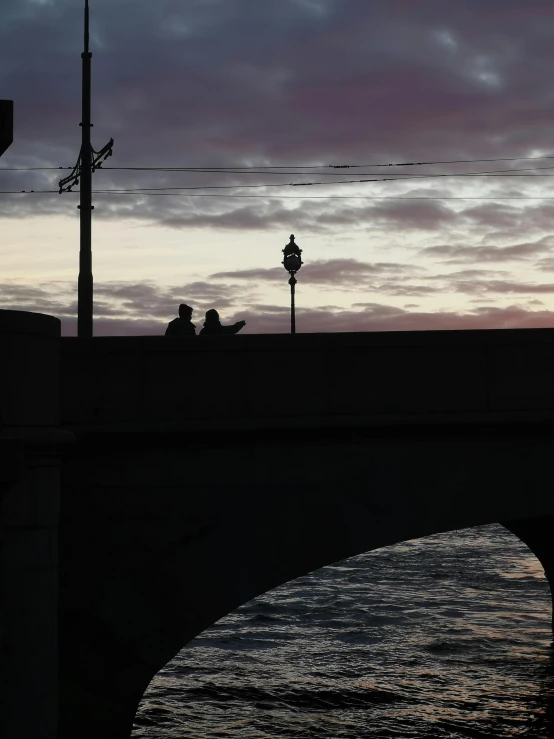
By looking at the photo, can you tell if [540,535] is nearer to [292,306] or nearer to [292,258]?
[292,258]

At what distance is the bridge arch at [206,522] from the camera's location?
10289mm

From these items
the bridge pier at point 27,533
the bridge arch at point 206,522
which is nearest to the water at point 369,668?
the bridge arch at point 206,522

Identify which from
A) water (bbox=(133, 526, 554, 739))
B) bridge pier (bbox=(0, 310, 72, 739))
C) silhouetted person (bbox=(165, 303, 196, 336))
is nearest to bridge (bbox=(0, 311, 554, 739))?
bridge pier (bbox=(0, 310, 72, 739))

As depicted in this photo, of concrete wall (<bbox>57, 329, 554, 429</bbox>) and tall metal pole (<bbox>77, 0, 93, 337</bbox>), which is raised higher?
tall metal pole (<bbox>77, 0, 93, 337</bbox>)

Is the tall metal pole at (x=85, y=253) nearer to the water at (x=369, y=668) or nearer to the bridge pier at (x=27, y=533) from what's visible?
the water at (x=369, y=668)

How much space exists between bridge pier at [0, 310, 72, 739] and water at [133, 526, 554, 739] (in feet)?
25.1

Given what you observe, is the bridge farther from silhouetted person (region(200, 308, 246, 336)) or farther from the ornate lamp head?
the ornate lamp head

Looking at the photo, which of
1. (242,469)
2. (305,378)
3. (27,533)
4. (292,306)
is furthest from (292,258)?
(27,533)

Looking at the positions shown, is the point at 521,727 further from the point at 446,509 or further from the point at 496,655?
the point at 446,509

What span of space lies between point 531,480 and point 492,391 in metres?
1.05

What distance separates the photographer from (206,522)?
10430 millimetres

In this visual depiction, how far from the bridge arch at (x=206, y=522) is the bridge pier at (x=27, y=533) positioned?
4.90 feet

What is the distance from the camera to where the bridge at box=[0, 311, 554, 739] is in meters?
10.3

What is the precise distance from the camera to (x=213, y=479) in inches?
410
